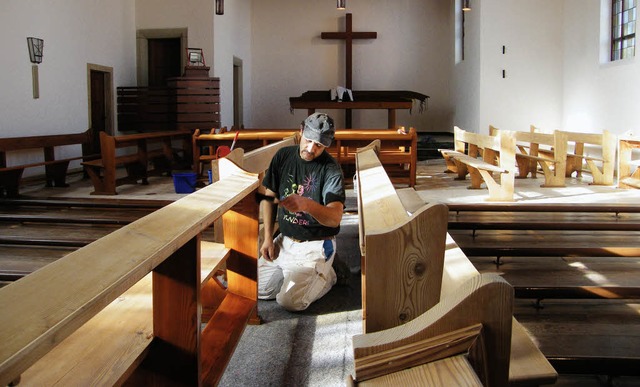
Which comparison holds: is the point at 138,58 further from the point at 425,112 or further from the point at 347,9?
the point at 425,112

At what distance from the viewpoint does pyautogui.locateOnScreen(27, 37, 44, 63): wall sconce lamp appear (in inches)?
324

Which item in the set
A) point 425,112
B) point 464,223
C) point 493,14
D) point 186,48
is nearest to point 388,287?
point 464,223

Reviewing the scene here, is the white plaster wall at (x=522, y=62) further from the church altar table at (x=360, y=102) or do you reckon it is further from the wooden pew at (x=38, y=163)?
the wooden pew at (x=38, y=163)

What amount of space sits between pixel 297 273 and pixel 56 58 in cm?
708

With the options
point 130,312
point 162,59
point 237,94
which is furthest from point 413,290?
point 237,94

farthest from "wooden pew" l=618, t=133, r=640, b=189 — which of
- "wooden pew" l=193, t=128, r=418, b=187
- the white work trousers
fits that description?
the white work trousers

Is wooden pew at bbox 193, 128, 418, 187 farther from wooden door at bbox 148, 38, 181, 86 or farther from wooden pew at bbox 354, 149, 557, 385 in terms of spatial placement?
wooden pew at bbox 354, 149, 557, 385

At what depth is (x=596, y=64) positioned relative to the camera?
10438 millimetres

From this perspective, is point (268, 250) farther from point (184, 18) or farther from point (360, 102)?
point (184, 18)

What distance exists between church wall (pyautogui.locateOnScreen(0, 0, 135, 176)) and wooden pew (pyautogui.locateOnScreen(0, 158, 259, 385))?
240 inches

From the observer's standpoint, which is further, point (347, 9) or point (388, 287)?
point (347, 9)

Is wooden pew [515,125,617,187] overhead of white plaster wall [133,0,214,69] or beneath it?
beneath

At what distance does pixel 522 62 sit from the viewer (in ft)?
40.0

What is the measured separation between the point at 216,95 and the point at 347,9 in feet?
20.3
